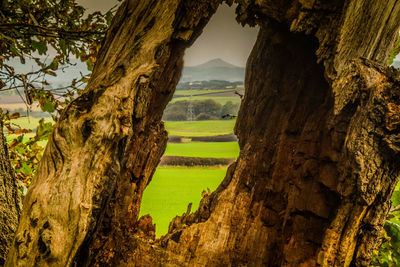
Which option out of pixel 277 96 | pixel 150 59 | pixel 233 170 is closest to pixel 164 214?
pixel 233 170

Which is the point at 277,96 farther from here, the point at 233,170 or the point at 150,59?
the point at 150,59

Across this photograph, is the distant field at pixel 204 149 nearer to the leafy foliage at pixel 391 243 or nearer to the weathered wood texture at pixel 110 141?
the leafy foliage at pixel 391 243

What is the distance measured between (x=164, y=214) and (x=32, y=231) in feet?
6.80

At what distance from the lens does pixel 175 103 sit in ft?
15.3

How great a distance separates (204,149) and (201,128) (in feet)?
1.45

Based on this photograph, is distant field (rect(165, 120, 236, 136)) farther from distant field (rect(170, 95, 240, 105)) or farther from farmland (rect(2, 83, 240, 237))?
distant field (rect(170, 95, 240, 105))

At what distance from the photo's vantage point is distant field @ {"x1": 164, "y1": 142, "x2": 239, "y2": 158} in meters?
4.29

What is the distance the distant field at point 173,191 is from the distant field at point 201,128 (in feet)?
2.81

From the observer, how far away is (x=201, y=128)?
4809 millimetres

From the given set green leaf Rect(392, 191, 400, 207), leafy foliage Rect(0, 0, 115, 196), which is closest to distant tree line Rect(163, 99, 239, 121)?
leafy foliage Rect(0, 0, 115, 196)

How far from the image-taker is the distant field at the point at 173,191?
10.4ft

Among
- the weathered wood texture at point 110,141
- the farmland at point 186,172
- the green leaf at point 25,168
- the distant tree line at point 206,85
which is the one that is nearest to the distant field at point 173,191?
the farmland at point 186,172

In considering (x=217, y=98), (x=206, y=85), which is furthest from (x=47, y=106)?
(x=206, y=85)

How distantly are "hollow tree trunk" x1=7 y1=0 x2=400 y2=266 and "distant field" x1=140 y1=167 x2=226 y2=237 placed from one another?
4.41 ft
